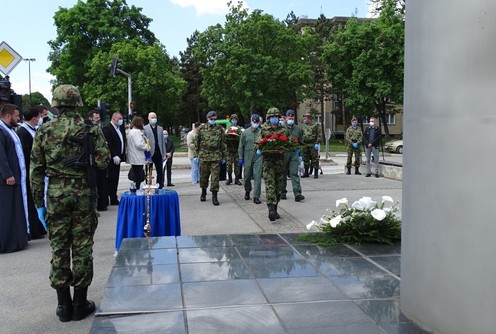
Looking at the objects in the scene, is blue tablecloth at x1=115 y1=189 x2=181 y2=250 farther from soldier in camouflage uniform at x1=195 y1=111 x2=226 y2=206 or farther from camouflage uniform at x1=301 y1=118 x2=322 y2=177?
camouflage uniform at x1=301 y1=118 x2=322 y2=177

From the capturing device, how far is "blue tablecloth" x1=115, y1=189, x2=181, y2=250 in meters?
6.63

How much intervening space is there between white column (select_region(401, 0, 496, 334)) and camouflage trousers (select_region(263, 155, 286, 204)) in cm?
576

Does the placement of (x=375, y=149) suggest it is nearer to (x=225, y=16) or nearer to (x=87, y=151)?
(x=87, y=151)

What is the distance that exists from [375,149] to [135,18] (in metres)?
39.4

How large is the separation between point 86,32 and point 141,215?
45.3 meters

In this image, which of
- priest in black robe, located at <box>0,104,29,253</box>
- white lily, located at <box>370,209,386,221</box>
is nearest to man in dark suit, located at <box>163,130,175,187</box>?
priest in black robe, located at <box>0,104,29,253</box>

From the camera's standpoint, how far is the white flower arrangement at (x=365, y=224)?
6.02 metres

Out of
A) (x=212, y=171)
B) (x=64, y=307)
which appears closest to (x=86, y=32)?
(x=212, y=171)

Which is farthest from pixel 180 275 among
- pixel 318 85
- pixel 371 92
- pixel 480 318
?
pixel 318 85

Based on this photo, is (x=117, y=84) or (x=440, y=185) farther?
(x=117, y=84)

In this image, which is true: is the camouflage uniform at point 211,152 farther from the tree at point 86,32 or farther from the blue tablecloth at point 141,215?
the tree at point 86,32

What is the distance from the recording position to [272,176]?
364 inches

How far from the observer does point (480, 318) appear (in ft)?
9.69

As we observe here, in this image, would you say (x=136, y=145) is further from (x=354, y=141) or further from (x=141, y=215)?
(x=354, y=141)
